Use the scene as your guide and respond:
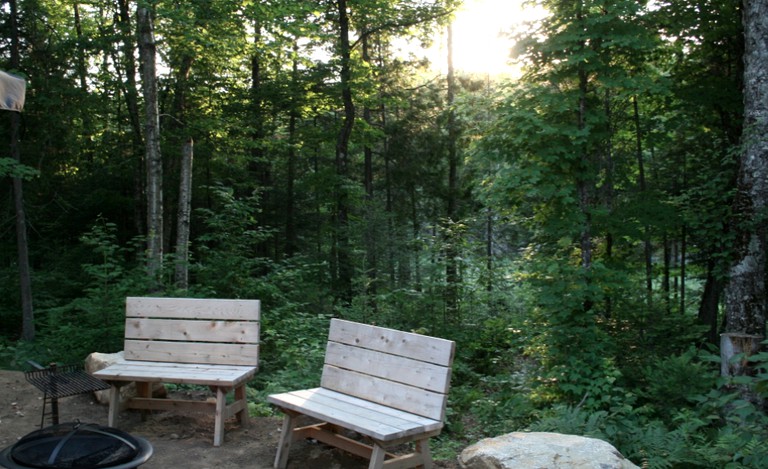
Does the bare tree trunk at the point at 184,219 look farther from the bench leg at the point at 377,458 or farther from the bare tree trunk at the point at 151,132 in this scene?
the bench leg at the point at 377,458

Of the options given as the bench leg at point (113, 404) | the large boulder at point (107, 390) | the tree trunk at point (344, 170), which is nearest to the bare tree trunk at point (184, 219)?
the large boulder at point (107, 390)

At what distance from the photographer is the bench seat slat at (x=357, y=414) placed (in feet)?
11.9

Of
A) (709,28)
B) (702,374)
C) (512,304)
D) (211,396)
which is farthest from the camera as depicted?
(512,304)

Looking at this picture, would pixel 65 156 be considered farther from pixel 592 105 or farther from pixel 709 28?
pixel 709 28

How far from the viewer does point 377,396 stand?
4270 millimetres

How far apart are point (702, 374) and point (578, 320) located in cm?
145

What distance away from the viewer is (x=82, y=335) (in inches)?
275

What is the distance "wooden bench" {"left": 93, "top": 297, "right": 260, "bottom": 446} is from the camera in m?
5.00

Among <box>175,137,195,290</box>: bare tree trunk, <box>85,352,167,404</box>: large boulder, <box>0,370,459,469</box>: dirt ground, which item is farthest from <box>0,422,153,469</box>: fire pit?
<box>175,137,195,290</box>: bare tree trunk

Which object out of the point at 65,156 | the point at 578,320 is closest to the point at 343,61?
the point at 65,156

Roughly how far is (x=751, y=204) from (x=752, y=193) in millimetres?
136

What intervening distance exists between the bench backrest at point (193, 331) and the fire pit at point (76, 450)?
5.47 feet

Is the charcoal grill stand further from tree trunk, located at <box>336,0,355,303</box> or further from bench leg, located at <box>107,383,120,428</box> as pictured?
tree trunk, located at <box>336,0,355,303</box>

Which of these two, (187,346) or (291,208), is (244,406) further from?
(291,208)
